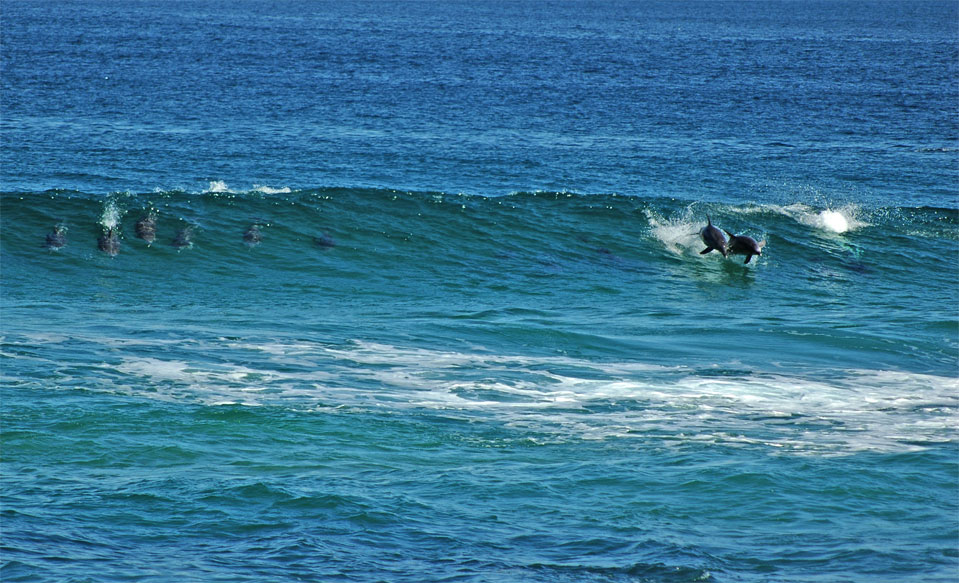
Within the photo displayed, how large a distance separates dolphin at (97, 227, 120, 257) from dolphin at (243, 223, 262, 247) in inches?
124

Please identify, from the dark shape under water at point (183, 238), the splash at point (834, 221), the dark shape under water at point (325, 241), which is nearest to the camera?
the dark shape under water at point (183, 238)

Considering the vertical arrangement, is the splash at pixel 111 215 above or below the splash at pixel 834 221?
below

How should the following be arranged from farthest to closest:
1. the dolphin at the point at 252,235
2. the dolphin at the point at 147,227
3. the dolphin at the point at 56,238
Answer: the dolphin at the point at 252,235 → the dolphin at the point at 147,227 → the dolphin at the point at 56,238

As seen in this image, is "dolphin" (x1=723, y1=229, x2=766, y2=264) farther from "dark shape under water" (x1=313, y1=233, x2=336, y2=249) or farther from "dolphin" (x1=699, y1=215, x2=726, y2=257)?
"dark shape under water" (x1=313, y1=233, x2=336, y2=249)

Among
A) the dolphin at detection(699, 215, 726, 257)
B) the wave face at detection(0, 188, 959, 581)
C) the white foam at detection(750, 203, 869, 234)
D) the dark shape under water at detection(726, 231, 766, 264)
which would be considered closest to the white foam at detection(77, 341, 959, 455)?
the wave face at detection(0, 188, 959, 581)

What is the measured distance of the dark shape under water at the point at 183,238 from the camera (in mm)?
27656

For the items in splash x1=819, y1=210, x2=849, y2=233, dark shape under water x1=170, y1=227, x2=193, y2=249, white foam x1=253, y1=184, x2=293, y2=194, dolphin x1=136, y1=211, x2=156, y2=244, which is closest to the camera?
dark shape under water x1=170, y1=227, x2=193, y2=249

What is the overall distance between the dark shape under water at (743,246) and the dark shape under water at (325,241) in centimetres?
1009

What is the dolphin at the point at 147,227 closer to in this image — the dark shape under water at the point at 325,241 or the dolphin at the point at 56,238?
the dolphin at the point at 56,238

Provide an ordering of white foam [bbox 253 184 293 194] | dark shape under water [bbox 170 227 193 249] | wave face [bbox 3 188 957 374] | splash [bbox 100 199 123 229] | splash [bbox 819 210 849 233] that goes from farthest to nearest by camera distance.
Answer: white foam [bbox 253 184 293 194], splash [bbox 819 210 849 233], splash [bbox 100 199 123 229], dark shape under water [bbox 170 227 193 249], wave face [bbox 3 188 957 374]

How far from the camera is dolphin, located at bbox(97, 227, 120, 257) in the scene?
2712 cm

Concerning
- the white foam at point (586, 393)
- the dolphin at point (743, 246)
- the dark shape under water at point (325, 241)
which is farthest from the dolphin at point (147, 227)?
the dolphin at point (743, 246)

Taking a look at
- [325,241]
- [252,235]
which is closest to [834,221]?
[325,241]

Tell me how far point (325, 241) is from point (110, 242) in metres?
5.35
